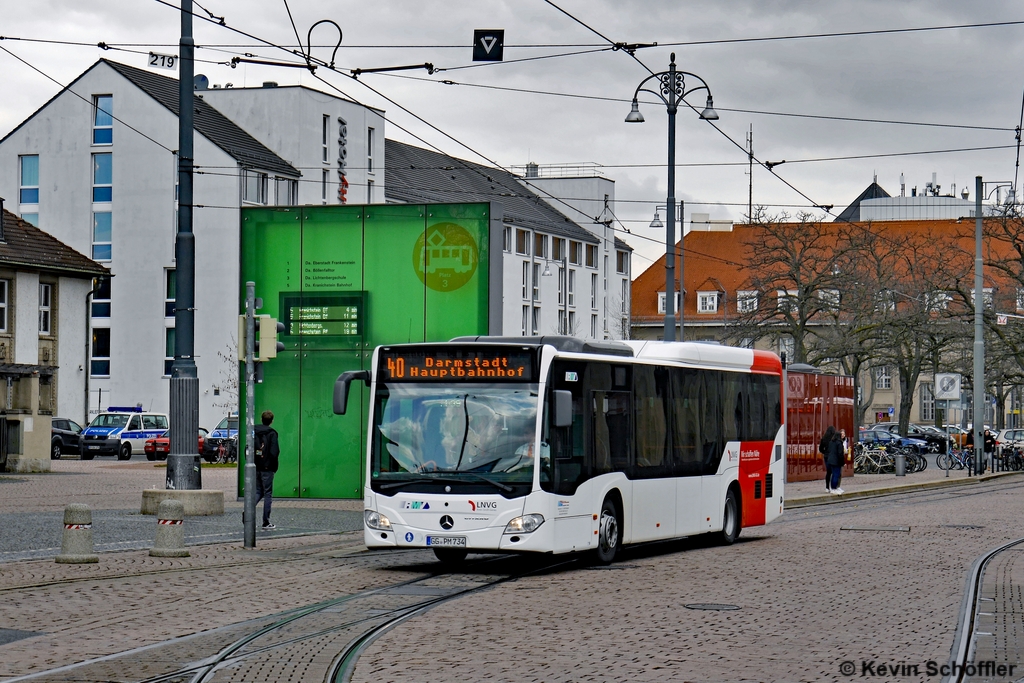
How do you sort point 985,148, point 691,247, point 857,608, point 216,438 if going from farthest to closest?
point 691,247 < point 216,438 < point 985,148 < point 857,608

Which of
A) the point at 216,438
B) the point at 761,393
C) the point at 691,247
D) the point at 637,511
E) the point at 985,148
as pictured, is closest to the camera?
the point at 637,511

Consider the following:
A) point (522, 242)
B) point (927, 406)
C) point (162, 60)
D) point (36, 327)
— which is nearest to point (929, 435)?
point (927, 406)

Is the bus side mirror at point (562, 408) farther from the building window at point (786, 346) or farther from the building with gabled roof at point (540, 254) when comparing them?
the building with gabled roof at point (540, 254)

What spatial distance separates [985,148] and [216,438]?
104 ft

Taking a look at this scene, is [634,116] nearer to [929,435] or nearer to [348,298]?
[348,298]

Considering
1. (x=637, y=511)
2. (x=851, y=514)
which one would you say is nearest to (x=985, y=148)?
(x=851, y=514)

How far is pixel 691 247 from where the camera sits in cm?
10375

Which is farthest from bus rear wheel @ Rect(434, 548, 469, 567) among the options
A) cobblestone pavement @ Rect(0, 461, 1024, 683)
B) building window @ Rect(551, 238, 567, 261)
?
building window @ Rect(551, 238, 567, 261)

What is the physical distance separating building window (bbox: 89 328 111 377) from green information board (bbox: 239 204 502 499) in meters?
45.3

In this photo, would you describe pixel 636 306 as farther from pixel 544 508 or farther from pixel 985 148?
pixel 544 508

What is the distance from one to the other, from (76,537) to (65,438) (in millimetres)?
40584

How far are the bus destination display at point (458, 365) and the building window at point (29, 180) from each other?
59.0m

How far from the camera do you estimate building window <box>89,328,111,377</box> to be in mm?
71625

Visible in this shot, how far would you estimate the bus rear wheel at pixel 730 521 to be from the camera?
2072cm
